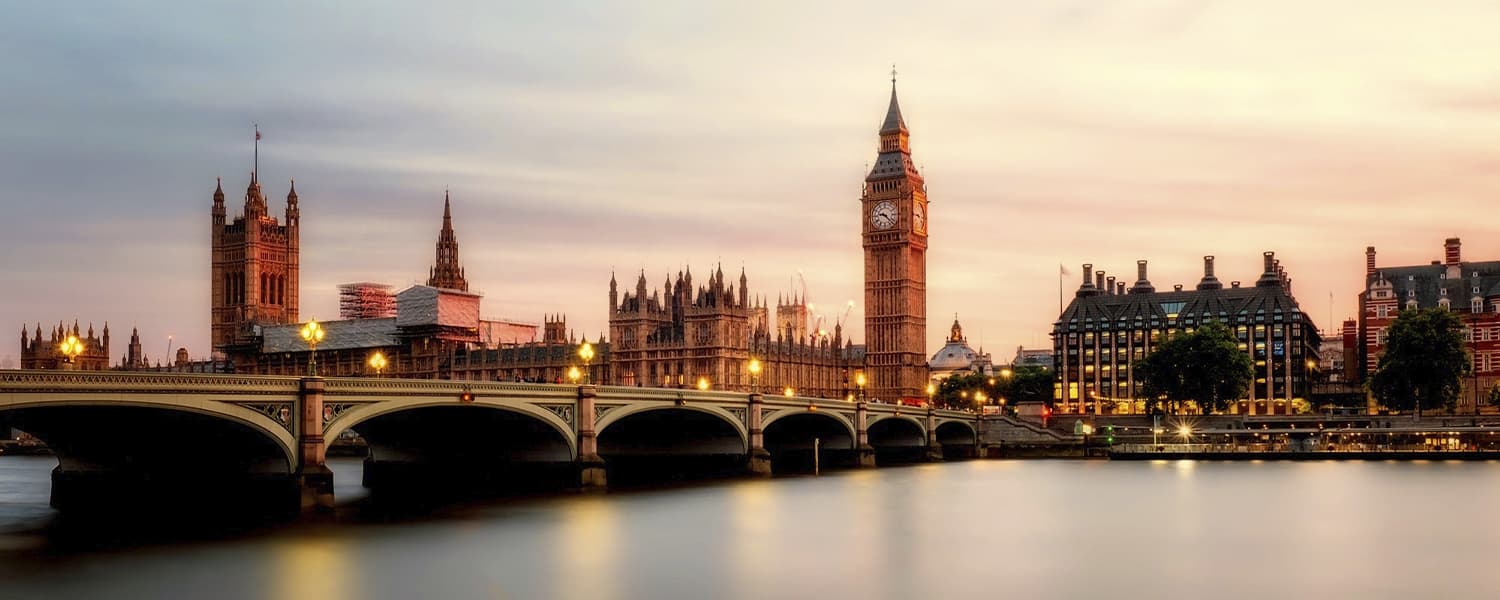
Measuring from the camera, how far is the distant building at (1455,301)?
130 meters

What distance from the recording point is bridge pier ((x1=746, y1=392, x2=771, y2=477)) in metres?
81.2

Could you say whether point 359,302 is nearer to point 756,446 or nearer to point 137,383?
point 756,446

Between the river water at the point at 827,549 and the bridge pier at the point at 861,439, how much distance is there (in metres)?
24.1

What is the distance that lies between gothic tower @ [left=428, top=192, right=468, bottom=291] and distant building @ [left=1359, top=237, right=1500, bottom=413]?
362 ft

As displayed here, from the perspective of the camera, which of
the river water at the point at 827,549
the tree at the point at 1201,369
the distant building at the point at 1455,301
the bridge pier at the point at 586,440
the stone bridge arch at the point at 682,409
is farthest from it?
the distant building at the point at 1455,301

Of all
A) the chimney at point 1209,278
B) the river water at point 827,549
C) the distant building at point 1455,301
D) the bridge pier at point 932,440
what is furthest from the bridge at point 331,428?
the chimney at point 1209,278

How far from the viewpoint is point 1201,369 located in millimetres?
125625

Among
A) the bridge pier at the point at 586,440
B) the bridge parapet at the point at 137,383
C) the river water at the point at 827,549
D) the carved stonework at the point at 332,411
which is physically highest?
the bridge parapet at the point at 137,383

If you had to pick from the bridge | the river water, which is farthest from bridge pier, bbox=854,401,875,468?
the river water

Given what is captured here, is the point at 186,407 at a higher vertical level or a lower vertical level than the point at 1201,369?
lower

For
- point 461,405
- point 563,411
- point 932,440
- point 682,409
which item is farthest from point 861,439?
point 461,405

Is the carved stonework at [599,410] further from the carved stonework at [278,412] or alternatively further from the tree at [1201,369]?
the tree at [1201,369]

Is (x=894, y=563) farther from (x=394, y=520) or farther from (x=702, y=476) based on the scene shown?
(x=702, y=476)

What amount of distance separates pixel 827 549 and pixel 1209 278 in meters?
132
